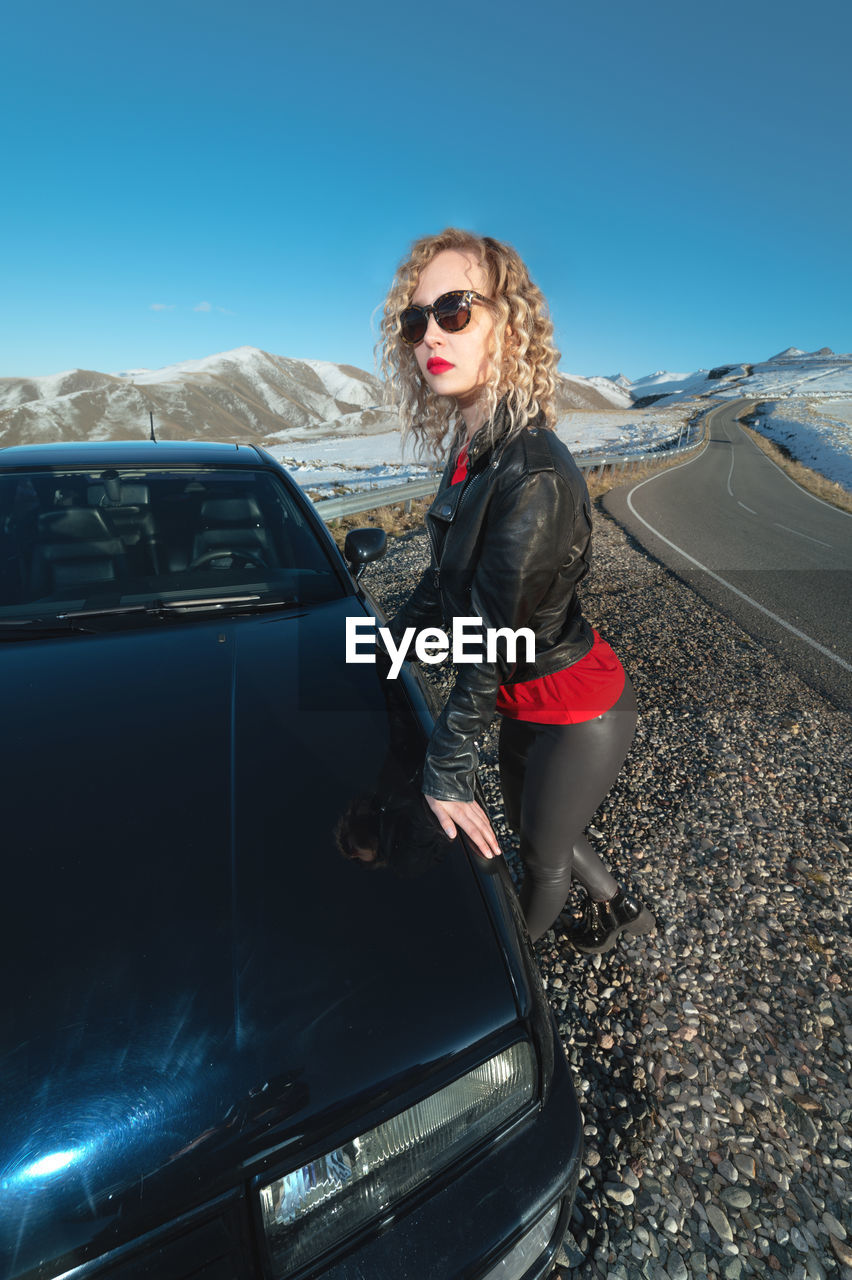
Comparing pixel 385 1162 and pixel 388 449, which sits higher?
pixel 385 1162

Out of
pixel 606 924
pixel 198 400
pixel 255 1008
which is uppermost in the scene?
pixel 198 400

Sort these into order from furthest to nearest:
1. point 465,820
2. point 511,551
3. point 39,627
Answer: point 39,627
point 465,820
point 511,551

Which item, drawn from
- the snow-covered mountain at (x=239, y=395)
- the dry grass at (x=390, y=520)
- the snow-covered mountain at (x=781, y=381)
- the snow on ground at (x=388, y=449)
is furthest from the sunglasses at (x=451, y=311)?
the snow-covered mountain at (x=781, y=381)

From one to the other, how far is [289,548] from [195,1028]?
1.89 m

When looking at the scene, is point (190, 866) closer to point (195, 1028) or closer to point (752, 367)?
point (195, 1028)

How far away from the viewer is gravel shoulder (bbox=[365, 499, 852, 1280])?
4.61 feet

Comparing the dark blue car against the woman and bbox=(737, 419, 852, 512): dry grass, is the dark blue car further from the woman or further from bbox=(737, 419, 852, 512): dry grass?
bbox=(737, 419, 852, 512): dry grass

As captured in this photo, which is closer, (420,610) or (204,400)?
(420,610)

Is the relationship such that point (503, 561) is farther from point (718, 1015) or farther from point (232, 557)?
point (718, 1015)

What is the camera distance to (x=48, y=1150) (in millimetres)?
791

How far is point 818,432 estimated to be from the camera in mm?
40031

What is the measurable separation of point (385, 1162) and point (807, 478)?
28.9m

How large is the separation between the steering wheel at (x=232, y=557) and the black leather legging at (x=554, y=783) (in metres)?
1.34

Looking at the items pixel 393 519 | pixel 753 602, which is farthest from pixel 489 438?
pixel 393 519
